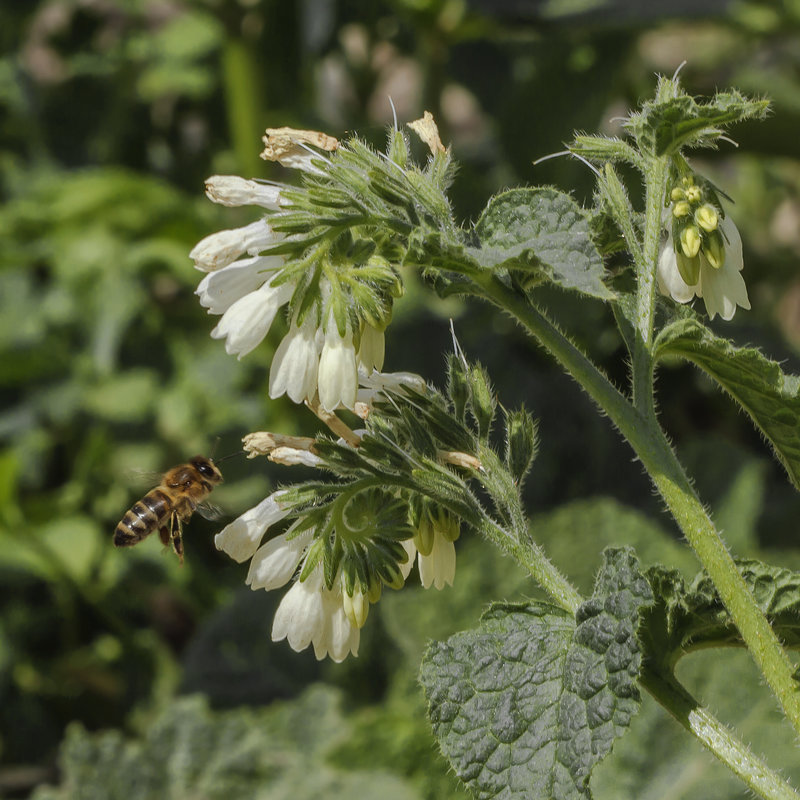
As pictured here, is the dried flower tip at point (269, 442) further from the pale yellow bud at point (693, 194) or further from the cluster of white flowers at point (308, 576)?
the pale yellow bud at point (693, 194)

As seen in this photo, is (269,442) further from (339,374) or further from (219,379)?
(219,379)

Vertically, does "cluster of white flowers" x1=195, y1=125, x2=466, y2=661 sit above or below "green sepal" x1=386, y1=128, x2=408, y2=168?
below

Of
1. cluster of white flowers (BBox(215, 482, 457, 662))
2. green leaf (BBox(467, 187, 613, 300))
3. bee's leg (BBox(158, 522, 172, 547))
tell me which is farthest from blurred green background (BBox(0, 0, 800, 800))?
green leaf (BBox(467, 187, 613, 300))

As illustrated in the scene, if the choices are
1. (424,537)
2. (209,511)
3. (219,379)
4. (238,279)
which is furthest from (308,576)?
(219,379)

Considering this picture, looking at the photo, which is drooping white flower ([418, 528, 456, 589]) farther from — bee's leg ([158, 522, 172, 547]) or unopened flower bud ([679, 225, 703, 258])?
bee's leg ([158, 522, 172, 547])

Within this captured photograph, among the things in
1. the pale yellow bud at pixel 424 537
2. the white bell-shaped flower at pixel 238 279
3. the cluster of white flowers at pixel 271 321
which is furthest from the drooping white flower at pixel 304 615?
the white bell-shaped flower at pixel 238 279
